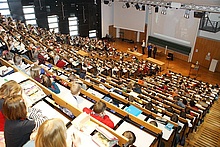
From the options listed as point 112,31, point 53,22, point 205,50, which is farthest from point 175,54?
point 53,22

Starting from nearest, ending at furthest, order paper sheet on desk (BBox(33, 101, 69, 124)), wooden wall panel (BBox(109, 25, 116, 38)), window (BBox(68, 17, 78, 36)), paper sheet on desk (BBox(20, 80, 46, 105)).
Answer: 1. paper sheet on desk (BBox(33, 101, 69, 124))
2. paper sheet on desk (BBox(20, 80, 46, 105))
3. window (BBox(68, 17, 78, 36))
4. wooden wall panel (BBox(109, 25, 116, 38))

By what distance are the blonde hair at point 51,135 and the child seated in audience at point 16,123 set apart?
520mm

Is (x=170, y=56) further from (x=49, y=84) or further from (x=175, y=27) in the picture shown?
(x=49, y=84)

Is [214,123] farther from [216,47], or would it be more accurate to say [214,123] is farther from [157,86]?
[216,47]

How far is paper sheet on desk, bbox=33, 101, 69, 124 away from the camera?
7.34 ft

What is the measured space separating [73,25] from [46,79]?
42.6ft

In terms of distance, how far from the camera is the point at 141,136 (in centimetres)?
259

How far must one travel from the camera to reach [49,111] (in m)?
2.33

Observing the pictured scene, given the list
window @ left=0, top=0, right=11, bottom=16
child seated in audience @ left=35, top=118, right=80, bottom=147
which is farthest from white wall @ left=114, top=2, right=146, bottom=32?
child seated in audience @ left=35, top=118, right=80, bottom=147

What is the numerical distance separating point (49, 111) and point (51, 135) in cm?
109

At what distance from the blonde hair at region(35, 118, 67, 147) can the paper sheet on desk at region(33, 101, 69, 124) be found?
841mm

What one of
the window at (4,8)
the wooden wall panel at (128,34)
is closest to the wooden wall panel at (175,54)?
the wooden wall panel at (128,34)

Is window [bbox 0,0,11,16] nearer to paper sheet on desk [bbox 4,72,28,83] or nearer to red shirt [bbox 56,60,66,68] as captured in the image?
red shirt [bbox 56,60,66,68]

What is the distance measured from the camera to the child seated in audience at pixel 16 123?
5.56 ft
